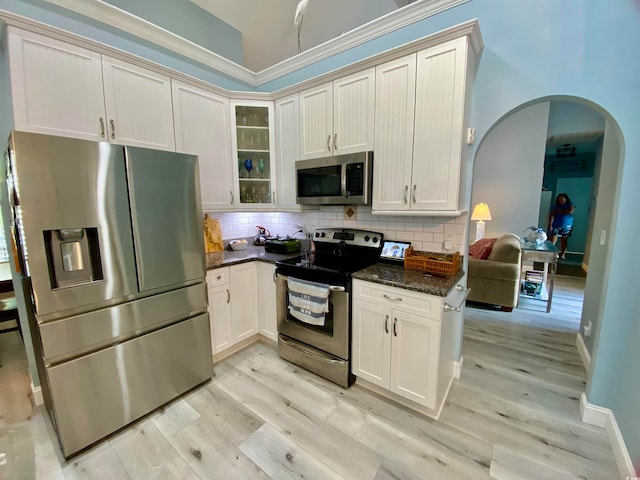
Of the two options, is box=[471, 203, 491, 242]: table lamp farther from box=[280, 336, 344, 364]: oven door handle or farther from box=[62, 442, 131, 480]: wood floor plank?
box=[62, 442, 131, 480]: wood floor plank

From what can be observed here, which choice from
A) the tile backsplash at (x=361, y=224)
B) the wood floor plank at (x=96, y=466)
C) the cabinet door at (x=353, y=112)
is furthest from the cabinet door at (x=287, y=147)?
the wood floor plank at (x=96, y=466)

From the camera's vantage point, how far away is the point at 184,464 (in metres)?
1.57

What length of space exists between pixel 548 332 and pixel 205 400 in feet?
12.5

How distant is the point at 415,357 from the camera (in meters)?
1.83

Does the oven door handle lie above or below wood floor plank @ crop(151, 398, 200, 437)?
above

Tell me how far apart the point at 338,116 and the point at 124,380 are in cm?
260

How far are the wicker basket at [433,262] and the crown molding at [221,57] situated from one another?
1980 mm

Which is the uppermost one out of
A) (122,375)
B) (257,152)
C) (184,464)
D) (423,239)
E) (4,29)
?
(4,29)

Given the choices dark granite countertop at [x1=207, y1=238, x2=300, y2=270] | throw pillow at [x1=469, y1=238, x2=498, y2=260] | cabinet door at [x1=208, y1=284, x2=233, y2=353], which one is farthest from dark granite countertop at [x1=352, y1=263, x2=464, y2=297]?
throw pillow at [x1=469, y1=238, x2=498, y2=260]

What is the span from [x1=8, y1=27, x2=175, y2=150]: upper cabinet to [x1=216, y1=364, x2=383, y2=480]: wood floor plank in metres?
2.20

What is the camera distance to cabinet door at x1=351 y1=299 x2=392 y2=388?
195cm

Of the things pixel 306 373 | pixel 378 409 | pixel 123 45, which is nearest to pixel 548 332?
pixel 378 409

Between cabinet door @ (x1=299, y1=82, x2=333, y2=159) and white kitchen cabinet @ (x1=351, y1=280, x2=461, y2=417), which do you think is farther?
cabinet door @ (x1=299, y1=82, x2=333, y2=159)

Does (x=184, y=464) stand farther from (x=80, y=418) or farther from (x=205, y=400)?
(x=80, y=418)
